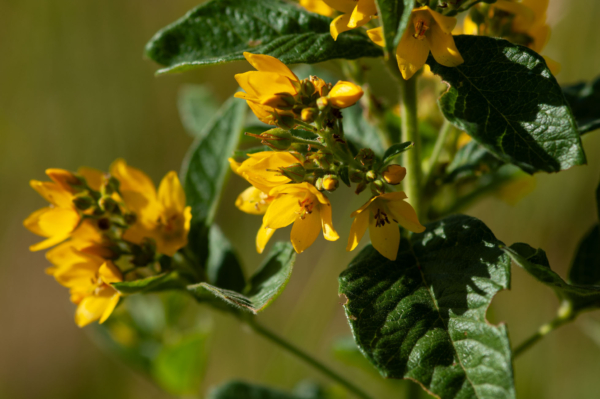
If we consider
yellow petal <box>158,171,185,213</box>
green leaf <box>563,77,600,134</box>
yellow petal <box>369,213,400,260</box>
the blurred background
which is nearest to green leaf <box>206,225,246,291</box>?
yellow petal <box>158,171,185,213</box>

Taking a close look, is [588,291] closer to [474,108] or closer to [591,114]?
[474,108]

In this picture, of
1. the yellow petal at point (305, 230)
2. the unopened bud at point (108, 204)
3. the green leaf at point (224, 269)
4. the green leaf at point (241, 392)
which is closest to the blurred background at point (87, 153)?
the green leaf at point (241, 392)

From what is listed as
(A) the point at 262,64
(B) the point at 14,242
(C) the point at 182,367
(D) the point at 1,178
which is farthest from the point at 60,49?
(A) the point at 262,64

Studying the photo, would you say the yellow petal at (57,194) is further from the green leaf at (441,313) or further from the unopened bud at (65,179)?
the green leaf at (441,313)

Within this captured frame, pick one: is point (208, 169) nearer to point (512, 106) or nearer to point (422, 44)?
point (422, 44)

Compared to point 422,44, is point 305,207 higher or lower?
lower

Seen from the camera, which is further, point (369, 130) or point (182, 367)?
point (182, 367)

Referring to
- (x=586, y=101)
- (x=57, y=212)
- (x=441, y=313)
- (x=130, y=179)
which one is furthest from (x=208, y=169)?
(x=586, y=101)
